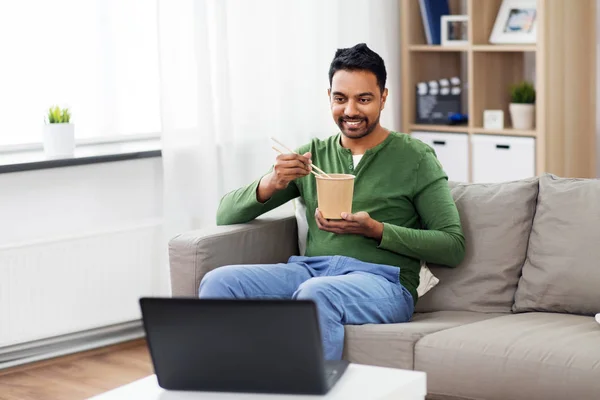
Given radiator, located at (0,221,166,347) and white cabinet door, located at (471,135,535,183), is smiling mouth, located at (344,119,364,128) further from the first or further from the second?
white cabinet door, located at (471,135,535,183)

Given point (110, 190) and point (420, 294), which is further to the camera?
point (110, 190)

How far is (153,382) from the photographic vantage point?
1978 millimetres

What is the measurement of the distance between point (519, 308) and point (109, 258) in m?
1.63

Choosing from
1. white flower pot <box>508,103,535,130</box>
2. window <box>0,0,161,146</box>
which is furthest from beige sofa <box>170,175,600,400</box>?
white flower pot <box>508,103,535,130</box>

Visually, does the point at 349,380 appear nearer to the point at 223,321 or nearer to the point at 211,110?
the point at 223,321

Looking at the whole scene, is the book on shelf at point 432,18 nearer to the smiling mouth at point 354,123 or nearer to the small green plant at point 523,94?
the small green plant at point 523,94

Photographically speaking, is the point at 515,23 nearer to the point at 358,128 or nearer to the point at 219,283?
the point at 358,128

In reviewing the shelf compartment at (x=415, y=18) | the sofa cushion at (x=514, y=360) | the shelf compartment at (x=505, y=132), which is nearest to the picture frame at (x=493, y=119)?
the shelf compartment at (x=505, y=132)

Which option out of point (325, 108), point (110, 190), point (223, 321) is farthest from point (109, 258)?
point (223, 321)

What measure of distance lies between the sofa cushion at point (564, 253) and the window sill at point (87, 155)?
1.61 m

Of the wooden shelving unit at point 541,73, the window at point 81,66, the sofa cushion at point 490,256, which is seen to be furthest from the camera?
the wooden shelving unit at point 541,73

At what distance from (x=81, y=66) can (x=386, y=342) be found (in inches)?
76.0

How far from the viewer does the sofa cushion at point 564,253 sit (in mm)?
2750

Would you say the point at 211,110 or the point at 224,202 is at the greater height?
the point at 211,110
